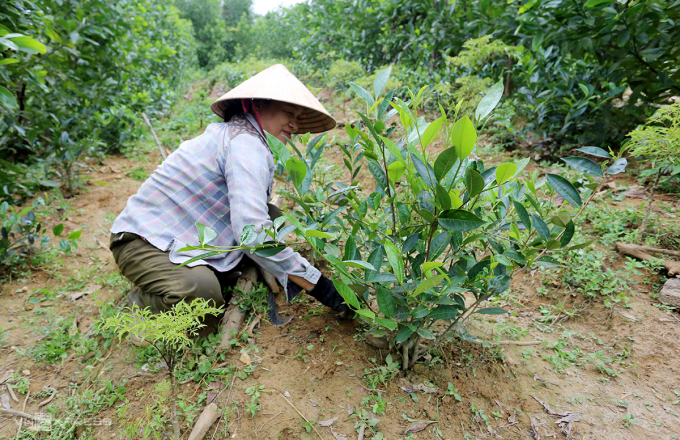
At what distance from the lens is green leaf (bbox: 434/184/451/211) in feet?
3.21

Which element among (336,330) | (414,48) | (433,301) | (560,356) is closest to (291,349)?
(336,330)

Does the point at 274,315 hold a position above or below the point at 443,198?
below

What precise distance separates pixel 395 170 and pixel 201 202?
1.25 m

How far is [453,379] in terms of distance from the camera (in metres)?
1.55

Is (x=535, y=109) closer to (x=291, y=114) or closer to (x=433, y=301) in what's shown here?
(x=291, y=114)

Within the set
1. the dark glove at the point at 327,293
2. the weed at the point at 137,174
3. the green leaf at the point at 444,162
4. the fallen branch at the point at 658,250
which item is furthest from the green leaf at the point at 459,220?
the weed at the point at 137,174

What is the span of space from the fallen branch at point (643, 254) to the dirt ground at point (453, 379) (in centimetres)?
8

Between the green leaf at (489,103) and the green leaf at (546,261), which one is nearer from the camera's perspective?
the green leaf at (489,103)

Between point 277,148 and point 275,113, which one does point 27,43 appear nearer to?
point 275,113

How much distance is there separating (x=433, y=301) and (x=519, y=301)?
1.10 metres

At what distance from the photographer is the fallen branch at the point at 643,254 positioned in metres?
1.93

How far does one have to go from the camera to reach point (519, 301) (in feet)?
6.86

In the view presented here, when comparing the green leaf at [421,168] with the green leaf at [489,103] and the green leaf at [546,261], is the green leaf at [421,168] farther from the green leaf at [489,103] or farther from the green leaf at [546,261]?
the green leaf at [546,261]

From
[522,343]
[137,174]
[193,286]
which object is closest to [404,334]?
[522,343]
